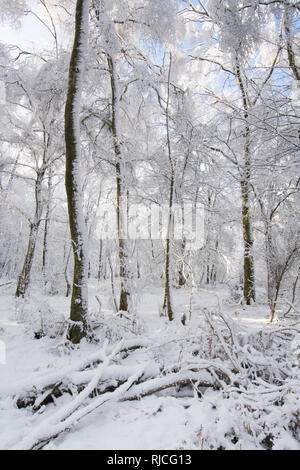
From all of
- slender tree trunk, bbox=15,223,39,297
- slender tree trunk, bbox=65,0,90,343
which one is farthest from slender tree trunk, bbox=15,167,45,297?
slender tree trunk, bbox=65,0,90,343

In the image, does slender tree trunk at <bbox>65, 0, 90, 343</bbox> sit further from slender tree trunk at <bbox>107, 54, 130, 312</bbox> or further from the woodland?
slender tree trunk at <bbox>107, 54, 130, 312</bbox>

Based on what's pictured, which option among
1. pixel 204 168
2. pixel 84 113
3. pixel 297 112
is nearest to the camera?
pixel 297 112

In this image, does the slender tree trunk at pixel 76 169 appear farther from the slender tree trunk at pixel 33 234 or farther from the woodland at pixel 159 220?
the slender tree trunk at pixel 33 234

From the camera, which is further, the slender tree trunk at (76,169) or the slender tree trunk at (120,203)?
the slender tree trunk at (120,203)

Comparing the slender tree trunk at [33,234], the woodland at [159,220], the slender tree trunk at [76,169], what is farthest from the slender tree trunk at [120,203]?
the slender tree trunk at [33,234]

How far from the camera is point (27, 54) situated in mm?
7520

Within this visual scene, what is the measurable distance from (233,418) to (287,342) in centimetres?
181

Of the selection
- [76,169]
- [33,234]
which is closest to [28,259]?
[33,234]

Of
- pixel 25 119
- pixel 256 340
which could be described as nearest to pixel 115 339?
pixel 256 340

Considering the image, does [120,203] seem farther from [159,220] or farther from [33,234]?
[159,220]

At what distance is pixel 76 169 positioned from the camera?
4363mm

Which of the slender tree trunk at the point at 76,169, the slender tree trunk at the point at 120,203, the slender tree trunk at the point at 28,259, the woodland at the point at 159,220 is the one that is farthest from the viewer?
the slender tree trunk at the point at 28,259

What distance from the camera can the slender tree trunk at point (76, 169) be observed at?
433 cm
